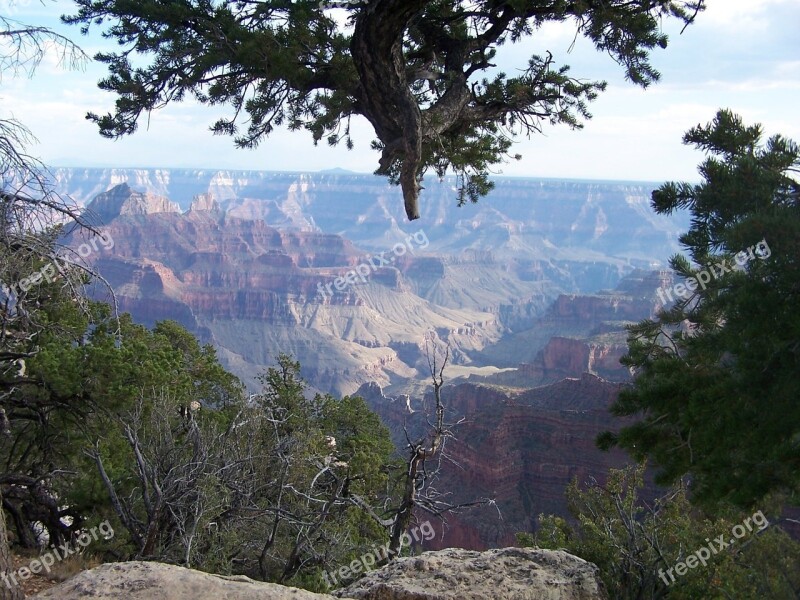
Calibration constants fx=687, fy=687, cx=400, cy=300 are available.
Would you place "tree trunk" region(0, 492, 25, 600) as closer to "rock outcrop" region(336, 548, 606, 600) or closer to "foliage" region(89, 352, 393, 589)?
"foliage" region(89, 352, 393, 589)

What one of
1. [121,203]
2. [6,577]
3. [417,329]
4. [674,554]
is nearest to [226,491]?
[6,577]

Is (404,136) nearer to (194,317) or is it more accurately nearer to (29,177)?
(29,177)

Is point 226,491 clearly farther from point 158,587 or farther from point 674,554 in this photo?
point 674,554

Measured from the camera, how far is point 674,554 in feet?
32.4

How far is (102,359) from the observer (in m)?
9.55

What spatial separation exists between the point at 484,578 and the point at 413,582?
63cm

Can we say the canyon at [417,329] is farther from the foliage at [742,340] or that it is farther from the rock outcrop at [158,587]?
the rock outcrop at [158,587]

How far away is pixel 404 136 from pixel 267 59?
1420 millimetres

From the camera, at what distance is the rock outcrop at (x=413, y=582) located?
16.8ft

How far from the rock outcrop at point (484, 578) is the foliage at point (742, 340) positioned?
4.15 ft

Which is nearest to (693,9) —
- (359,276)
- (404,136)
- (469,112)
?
(469,112)

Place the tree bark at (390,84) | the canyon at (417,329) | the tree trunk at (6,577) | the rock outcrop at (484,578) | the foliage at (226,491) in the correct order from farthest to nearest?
the canyon at (417,329)
the foliage at (226,491)
the rock outcrop at (484,578)
the tree bark at (390,84)
the tree trunk at (6,577)

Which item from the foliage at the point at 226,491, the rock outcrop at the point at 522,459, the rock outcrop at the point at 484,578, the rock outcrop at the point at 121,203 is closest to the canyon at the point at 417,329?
the rock outcrop at the point at 522,459

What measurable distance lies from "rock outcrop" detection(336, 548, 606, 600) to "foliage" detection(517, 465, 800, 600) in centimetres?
149
